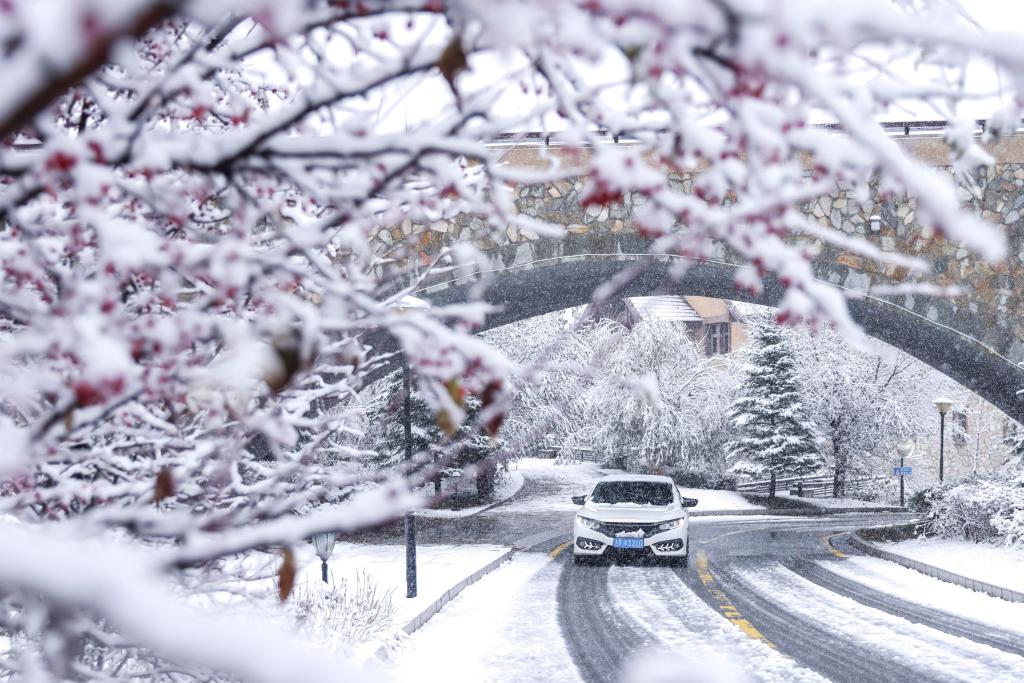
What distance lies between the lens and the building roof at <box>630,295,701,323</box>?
37.5 metres

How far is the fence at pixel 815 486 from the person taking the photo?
110 feet

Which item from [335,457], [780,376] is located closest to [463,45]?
[335,457]

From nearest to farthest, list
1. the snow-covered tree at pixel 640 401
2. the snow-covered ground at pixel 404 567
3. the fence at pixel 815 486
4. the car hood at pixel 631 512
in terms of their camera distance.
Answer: the snow-covered ground at pixel 404 567 → the car hood at pixel 631 512 → the snow-covered tree at pixel 640 401 → the fence at pixel 815 486

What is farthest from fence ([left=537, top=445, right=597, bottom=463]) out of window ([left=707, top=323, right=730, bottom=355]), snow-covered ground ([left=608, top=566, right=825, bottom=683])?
snow-covered ground ([left=608, top=566, right=825, bottom=683])

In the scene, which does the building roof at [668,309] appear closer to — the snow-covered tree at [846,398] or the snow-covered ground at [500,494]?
the snow-covered tree at [846,398]

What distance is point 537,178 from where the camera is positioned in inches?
81.4

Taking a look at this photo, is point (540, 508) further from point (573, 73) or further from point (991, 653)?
point (573, 73)

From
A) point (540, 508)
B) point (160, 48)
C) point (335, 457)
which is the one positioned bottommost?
point (540, 508)

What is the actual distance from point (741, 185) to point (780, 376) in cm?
3071

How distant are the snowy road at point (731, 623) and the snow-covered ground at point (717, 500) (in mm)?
11820

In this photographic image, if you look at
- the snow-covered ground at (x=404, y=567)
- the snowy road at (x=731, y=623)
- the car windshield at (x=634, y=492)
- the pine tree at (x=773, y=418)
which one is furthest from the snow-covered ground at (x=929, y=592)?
the pine tree at (x=773, y=418)

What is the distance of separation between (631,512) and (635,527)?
22cm

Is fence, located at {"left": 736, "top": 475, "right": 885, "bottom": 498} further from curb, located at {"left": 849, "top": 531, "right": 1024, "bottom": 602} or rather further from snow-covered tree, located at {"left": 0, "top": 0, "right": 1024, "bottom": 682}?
snow-covered tree, located at {"left": 0, "top": 0, "right": 1024, "bottom": 682}

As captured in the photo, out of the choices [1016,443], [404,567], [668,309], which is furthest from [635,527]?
[668,309]
